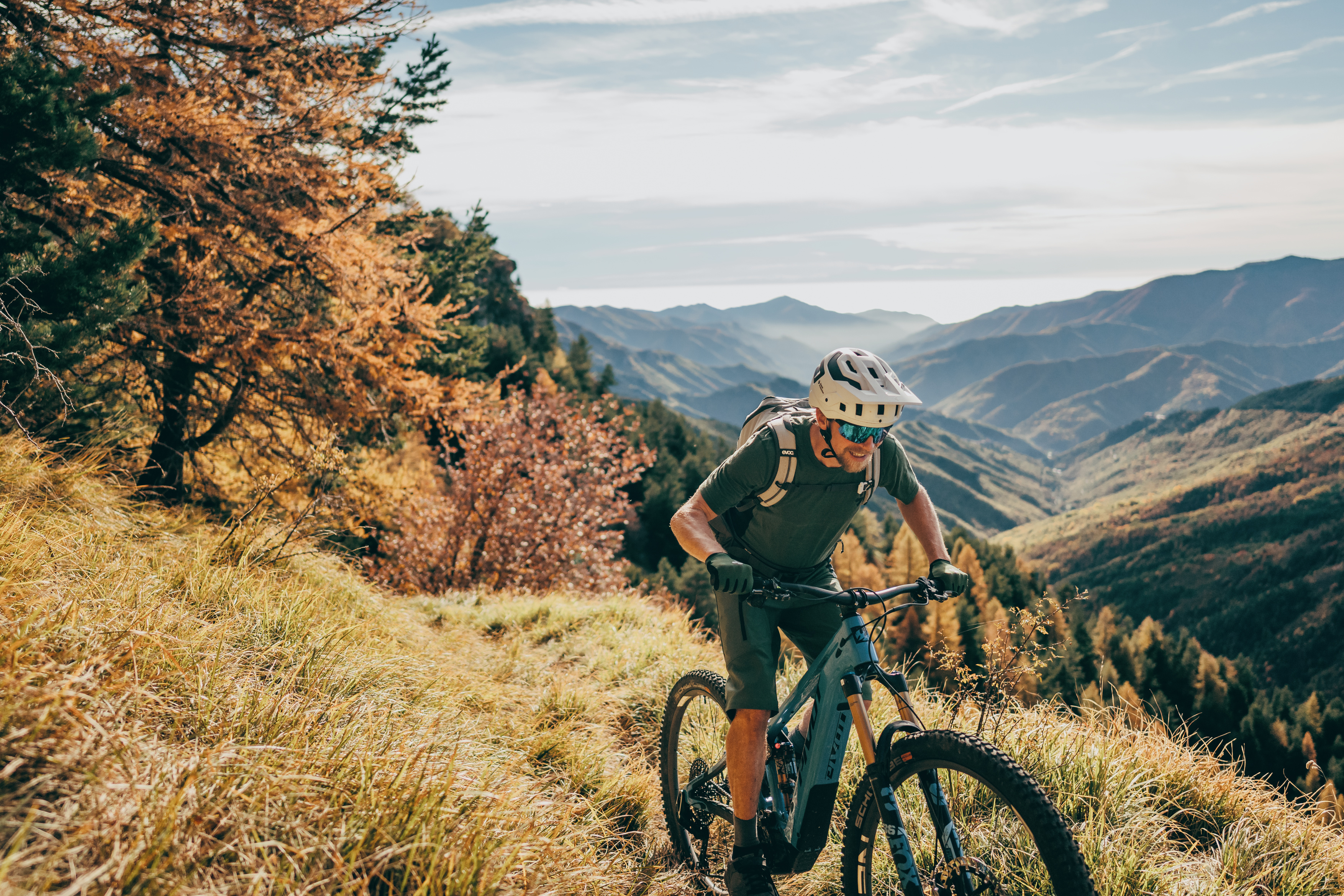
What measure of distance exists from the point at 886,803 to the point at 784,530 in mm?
1268

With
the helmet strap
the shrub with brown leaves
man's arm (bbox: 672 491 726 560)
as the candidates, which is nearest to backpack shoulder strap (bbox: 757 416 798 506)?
the helmet strap

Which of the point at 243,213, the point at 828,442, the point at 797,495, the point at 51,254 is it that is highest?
the point at 243,213

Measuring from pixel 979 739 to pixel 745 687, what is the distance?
1.12 m

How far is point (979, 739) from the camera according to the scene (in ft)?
7.77

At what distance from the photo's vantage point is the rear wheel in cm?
369

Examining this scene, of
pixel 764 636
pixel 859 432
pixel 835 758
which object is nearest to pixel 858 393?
pixel 859 432

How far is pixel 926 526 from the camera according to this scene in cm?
350

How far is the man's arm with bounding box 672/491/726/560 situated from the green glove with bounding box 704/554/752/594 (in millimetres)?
104

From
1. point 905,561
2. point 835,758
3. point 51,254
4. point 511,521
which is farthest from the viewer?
point 905,561

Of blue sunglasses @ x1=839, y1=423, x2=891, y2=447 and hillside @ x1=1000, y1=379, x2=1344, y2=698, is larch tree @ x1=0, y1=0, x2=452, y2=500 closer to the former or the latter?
blue sunglasses @ x1=839, y1=423, x2=891, y2=447

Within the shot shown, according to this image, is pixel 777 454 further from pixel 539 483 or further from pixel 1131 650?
pixel 1131 650

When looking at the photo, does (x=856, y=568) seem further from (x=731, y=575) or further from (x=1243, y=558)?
(x=1243, y=558)

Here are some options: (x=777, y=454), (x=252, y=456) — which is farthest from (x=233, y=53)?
(x=777, y=454)

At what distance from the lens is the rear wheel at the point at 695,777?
145 inches
